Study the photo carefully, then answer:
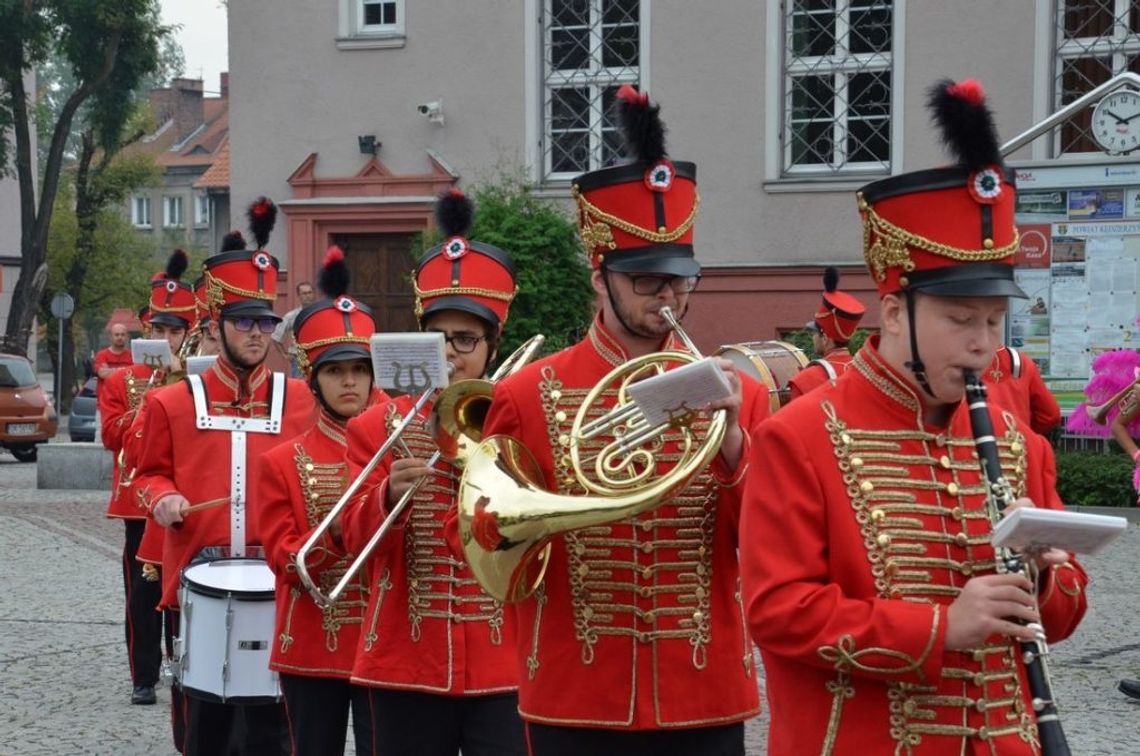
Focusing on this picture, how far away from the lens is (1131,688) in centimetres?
887

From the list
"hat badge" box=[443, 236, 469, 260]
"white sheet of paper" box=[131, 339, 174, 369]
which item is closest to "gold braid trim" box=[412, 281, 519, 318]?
"hat badge" box=[443, 236, 469, 260]

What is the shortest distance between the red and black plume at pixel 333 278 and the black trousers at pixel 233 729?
1601 millimetres

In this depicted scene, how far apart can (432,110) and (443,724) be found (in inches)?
659

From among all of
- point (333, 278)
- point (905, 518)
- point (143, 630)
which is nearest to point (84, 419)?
point (143, 630)

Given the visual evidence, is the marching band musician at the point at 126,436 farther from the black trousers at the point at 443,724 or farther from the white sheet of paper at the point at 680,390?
the white sheet of paper at the point at 680,390

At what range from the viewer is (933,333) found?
3605 millimetres

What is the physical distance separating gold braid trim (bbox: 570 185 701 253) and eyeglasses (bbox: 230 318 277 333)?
319 cm

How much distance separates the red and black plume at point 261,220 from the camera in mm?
8219

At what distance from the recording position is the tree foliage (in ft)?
60.6

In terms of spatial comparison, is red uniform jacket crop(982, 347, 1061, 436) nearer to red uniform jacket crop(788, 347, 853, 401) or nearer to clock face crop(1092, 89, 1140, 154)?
red uniform jacket crop(788, 347, 853, 401)

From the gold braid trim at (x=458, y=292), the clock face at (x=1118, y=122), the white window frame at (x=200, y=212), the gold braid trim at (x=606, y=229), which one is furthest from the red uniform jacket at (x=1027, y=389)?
the white window frame at (x=200, y=212)

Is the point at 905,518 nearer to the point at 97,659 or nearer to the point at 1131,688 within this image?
the point at 1131,688

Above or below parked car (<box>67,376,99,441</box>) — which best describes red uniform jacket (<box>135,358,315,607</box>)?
above

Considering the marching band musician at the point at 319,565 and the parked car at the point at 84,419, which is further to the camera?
the parked car at the point at 84,419
